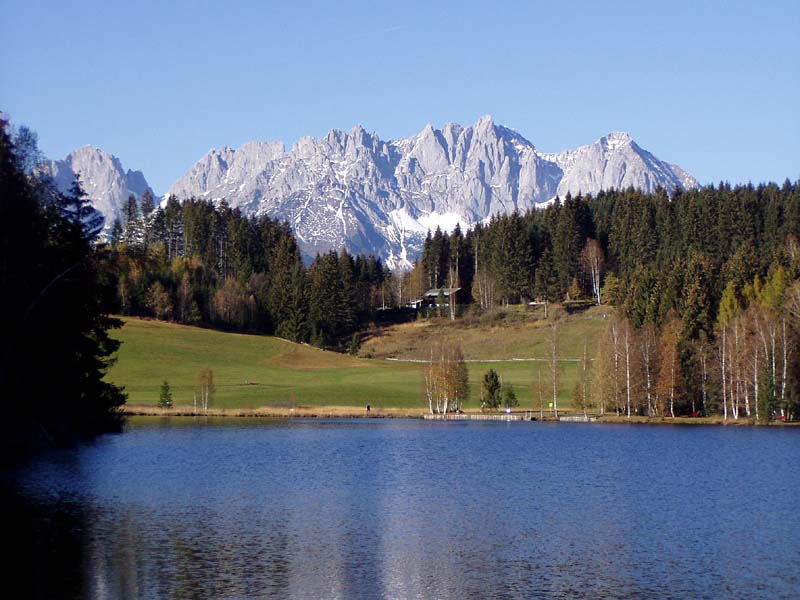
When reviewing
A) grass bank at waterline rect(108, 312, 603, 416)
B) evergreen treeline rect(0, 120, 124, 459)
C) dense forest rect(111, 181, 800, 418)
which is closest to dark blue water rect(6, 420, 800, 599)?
evergreen treeline rect(0, 120, 124, 459)

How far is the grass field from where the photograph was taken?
402ft

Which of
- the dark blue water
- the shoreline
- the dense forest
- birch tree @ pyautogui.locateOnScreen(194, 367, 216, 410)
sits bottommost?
the dark blue water

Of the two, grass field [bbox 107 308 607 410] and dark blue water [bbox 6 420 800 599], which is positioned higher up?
grass field [bbox 107 308 607 410]

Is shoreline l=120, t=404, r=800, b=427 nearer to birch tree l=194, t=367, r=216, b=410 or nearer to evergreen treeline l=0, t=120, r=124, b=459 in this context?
birch tree l=194, t=367, r=216, b=410

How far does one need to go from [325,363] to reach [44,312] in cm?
10579

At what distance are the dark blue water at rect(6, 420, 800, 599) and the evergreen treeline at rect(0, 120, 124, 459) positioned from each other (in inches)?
143

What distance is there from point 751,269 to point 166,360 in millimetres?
83867

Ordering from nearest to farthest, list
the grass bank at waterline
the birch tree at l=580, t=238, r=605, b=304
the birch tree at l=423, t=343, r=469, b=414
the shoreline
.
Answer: the shoreline, the birch tree at l=423, t=343, r=469, b=414, the grass bank at waterline, the birch tree at l=580, t=238, r=605, b=304

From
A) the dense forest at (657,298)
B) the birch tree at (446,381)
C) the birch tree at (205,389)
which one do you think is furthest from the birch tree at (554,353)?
the birch tree at (205,389)

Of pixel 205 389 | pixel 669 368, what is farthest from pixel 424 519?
pixel 205 389

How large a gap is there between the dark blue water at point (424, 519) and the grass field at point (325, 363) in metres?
48.0

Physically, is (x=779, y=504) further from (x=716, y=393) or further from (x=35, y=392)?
(x=716, y=393)

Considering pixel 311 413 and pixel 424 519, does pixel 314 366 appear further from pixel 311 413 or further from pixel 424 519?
pixel 424 519

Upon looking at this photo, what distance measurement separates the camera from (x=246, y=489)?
49000mm
